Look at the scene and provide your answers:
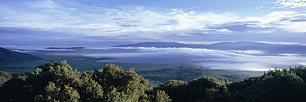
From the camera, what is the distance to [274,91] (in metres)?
15.1

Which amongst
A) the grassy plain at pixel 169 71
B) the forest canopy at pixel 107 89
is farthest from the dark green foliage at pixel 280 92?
the grassy plain at pixel 169 71

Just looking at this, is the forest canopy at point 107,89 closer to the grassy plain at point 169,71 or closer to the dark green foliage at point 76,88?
the dark green foliage at point 76,88

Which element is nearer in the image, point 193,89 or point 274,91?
point 274,91

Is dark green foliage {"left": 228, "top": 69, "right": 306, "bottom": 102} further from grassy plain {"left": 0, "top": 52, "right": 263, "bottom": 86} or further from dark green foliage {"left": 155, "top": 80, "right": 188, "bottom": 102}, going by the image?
grassy plain {"left": 0, "top": 52, "right": 263, "bottom": 86}

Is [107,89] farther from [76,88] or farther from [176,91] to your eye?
[176,91]

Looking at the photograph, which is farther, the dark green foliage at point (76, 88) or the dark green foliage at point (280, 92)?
the dark green foliage at point (280, 92)

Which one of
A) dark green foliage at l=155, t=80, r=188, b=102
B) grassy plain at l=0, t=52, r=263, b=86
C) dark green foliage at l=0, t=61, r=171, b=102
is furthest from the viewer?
grassy plain at l=0, t=52, r=263, b=86

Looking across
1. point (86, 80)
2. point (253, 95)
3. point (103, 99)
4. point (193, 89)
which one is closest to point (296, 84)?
point (253, 95)

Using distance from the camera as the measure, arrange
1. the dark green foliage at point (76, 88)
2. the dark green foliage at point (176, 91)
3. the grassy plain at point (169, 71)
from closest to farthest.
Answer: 1. the dark green foliage at point (76, 88)
2. the dark green foliage at point (176, 91)
3. the grassy plain at point (169, 71)

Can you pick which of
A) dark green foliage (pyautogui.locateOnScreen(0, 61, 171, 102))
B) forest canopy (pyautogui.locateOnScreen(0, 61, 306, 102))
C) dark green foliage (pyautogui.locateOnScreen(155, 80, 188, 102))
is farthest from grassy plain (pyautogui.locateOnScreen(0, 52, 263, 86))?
dark green foliage (pyautogui.locateOnScreen(0, 61, 171, 102))

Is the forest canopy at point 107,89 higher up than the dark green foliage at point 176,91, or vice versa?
the forest canopy at point 107,89

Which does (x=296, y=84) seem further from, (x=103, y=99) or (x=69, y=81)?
(x=69, y=81)

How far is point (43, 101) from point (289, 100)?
16.5 meters

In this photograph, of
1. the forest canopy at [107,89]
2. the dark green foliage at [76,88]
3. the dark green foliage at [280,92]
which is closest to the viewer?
the dark green foliage at [76,88]
